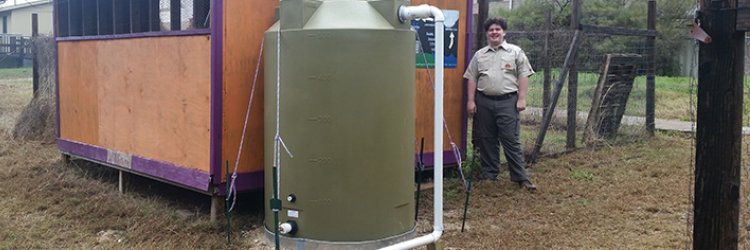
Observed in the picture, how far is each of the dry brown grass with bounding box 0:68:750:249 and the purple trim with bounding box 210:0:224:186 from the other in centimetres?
45

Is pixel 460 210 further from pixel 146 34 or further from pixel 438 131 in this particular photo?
pixel 146 34

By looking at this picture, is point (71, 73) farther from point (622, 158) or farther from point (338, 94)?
point (622, 158)

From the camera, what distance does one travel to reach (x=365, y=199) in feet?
14.2

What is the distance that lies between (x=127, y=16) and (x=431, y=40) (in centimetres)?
244

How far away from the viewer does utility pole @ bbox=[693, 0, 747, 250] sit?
2.93m

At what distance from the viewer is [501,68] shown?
6.04 m

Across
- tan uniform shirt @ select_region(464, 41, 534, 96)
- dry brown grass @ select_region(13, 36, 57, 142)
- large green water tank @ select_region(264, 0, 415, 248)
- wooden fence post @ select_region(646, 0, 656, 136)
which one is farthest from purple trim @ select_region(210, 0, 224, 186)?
wooden fence post @ select_region(646, 0, 656, 136)

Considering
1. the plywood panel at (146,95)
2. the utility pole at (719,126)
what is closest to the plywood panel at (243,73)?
the plywood panel at (146,95)

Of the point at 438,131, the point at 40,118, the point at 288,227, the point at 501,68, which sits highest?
the point at 501,68

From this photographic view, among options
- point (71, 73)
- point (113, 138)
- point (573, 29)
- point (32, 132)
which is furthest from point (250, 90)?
point (32, 132)

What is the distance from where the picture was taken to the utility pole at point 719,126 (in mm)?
2930

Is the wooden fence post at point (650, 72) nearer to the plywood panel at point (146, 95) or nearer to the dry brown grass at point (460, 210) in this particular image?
the dry brown grass at point (460, 210)

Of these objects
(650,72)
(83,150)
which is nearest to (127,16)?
(83,150)

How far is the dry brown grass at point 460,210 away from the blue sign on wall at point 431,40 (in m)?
1.08
